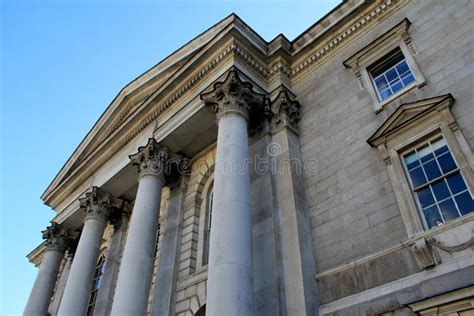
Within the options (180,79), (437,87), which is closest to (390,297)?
(437,87)

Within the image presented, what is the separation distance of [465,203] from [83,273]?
13887mm

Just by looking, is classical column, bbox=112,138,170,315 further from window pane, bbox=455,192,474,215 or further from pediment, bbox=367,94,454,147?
window pane, bbox=455,192,474,215

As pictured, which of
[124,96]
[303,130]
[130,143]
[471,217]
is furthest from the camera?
[124,96]

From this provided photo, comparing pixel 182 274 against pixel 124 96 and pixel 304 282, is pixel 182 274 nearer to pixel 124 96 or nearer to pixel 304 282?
pixel 304 282

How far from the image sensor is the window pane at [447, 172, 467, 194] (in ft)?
27.4

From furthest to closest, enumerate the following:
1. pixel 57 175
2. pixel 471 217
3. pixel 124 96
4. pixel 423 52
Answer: pixel 57 175, pixel 124 96, pixel 423 52, pixel 471 217

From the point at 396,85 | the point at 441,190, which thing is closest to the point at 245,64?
the point at 396,85

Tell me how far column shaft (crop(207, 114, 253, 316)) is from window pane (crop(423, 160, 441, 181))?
4379 mm

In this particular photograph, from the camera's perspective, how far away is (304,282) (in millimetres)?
9273

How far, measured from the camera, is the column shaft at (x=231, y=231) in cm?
838

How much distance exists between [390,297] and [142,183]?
30.5 ft

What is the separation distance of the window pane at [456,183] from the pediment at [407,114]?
165 cm

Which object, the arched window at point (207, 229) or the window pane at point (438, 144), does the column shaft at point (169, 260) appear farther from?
the window pane at point (438, 144)

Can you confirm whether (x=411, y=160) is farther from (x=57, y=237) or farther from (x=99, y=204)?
(x=57, y=237)
